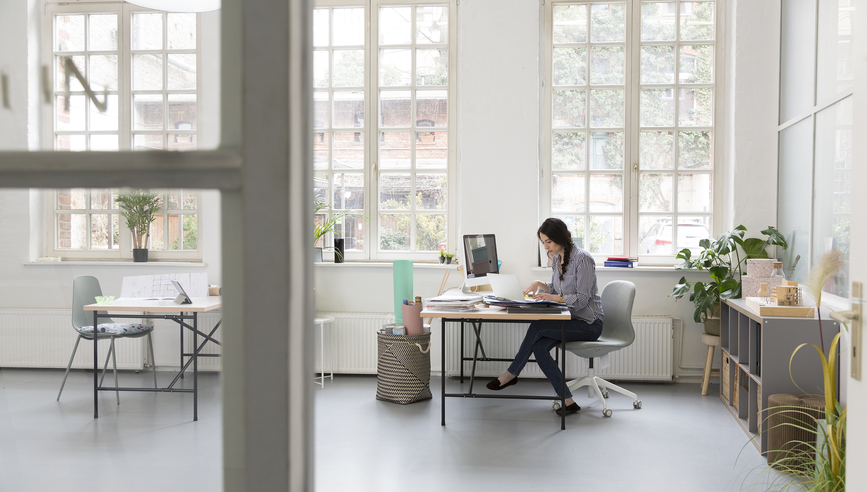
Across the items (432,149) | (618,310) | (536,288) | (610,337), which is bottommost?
(610,337)

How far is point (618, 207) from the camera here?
523 cm

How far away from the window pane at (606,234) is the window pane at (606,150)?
0.50m

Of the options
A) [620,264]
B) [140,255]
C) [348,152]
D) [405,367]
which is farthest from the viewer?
[348,152]

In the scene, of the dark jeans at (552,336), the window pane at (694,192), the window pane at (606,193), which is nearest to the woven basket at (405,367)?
the dark jeans at (552,336)

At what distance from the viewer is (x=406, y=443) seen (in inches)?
139

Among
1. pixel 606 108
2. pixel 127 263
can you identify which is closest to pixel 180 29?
pixel 127 263

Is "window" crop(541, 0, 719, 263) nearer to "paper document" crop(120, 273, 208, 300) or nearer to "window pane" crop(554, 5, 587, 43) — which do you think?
"window pane" crop(554, 5, 587, 43)

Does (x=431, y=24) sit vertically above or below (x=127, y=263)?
above

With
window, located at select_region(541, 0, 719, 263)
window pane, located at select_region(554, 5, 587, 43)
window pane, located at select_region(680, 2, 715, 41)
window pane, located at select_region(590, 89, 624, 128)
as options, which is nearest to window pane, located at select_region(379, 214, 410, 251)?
window, located at select_region(541, 0, 719, 263)

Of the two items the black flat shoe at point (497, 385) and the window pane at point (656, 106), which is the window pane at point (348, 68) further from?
the black flat shoe at point (497, 385)

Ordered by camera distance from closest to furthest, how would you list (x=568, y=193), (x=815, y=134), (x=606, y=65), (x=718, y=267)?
(x=815, y=134) < (x=718, y=267) < (x=606, y=65) < (x=568, y=193)

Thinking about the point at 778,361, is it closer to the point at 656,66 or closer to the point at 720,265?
the point at 720,265

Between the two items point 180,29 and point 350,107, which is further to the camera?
point 350,107

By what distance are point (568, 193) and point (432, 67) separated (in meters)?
1.81
